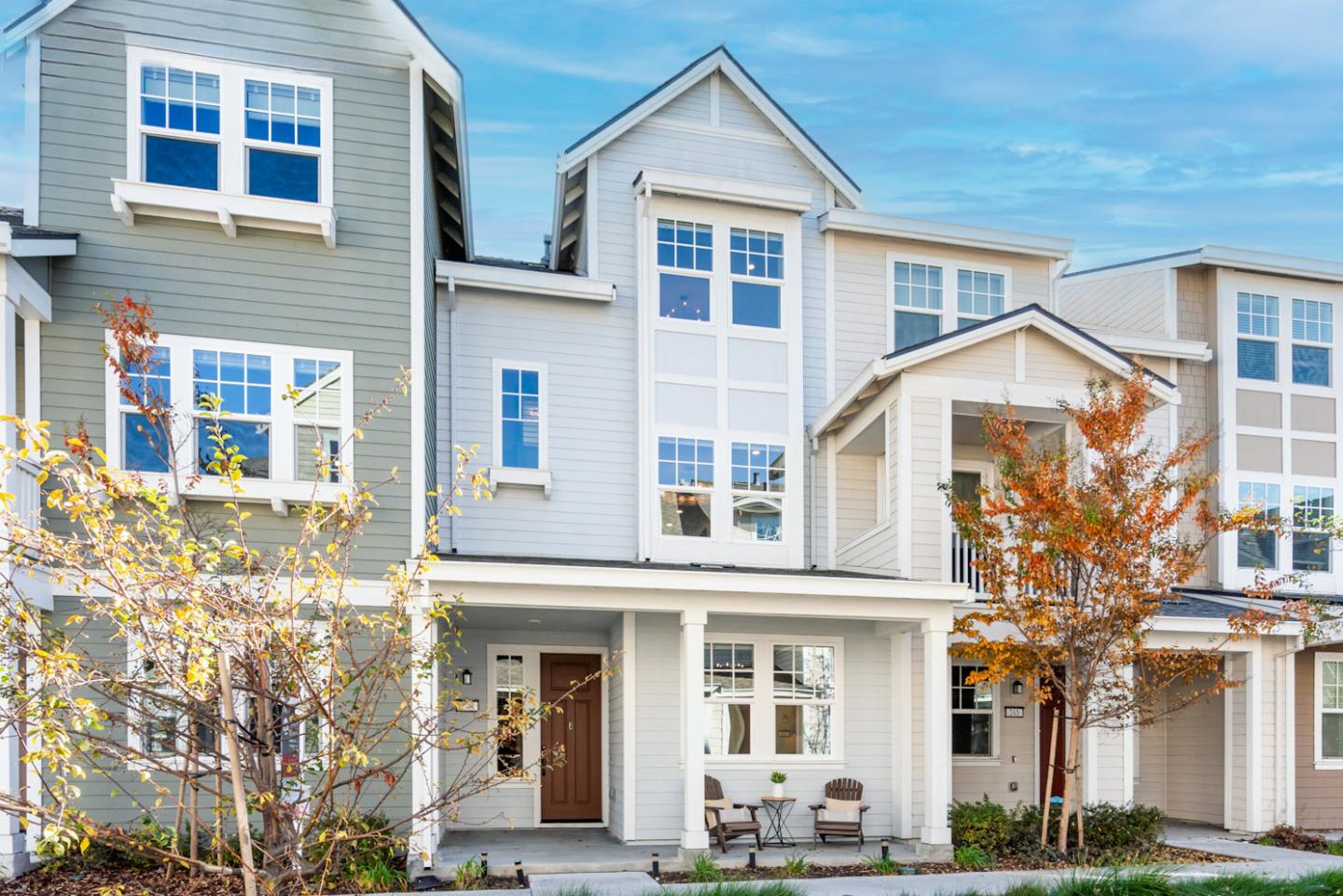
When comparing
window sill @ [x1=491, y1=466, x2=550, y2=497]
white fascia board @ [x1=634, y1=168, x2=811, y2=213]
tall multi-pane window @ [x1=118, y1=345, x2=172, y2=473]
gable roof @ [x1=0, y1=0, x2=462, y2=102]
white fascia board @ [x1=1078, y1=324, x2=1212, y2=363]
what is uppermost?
gable roof @ [x1=0, y1=0, x2=462, y2=102]

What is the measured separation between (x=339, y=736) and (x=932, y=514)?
9.64 meters

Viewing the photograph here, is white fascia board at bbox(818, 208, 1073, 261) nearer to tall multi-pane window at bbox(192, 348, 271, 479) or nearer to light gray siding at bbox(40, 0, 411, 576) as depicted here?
light gray siding at bbox(40, 0, 411, 576)

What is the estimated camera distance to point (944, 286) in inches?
639

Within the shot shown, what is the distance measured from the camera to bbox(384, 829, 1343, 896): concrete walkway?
30.7 ft

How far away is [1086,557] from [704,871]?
5.08 m

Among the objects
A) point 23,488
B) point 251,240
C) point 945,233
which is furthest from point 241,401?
point 945,233

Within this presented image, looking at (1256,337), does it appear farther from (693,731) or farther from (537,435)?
(693,731)

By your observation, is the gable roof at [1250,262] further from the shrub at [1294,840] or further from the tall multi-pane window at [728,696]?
the tall multi-pane window at [728,696]

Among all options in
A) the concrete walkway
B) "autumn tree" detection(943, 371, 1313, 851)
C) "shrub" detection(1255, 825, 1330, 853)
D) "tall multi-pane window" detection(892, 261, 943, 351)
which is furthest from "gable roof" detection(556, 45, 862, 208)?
"shrub" detection(1255, 825, 1330, 853)

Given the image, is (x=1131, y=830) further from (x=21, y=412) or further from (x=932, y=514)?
(x=21, y=412)

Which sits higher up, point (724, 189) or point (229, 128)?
point (724, 189)

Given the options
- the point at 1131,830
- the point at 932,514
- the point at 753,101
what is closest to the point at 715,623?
the point at 932,514

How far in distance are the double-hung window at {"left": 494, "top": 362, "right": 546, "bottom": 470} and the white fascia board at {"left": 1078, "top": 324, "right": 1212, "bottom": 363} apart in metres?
8.35

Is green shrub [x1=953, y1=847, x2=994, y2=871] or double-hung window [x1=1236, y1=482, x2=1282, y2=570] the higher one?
double-hung window [x1=1236, y1=482, x2=1282, y2=570]
